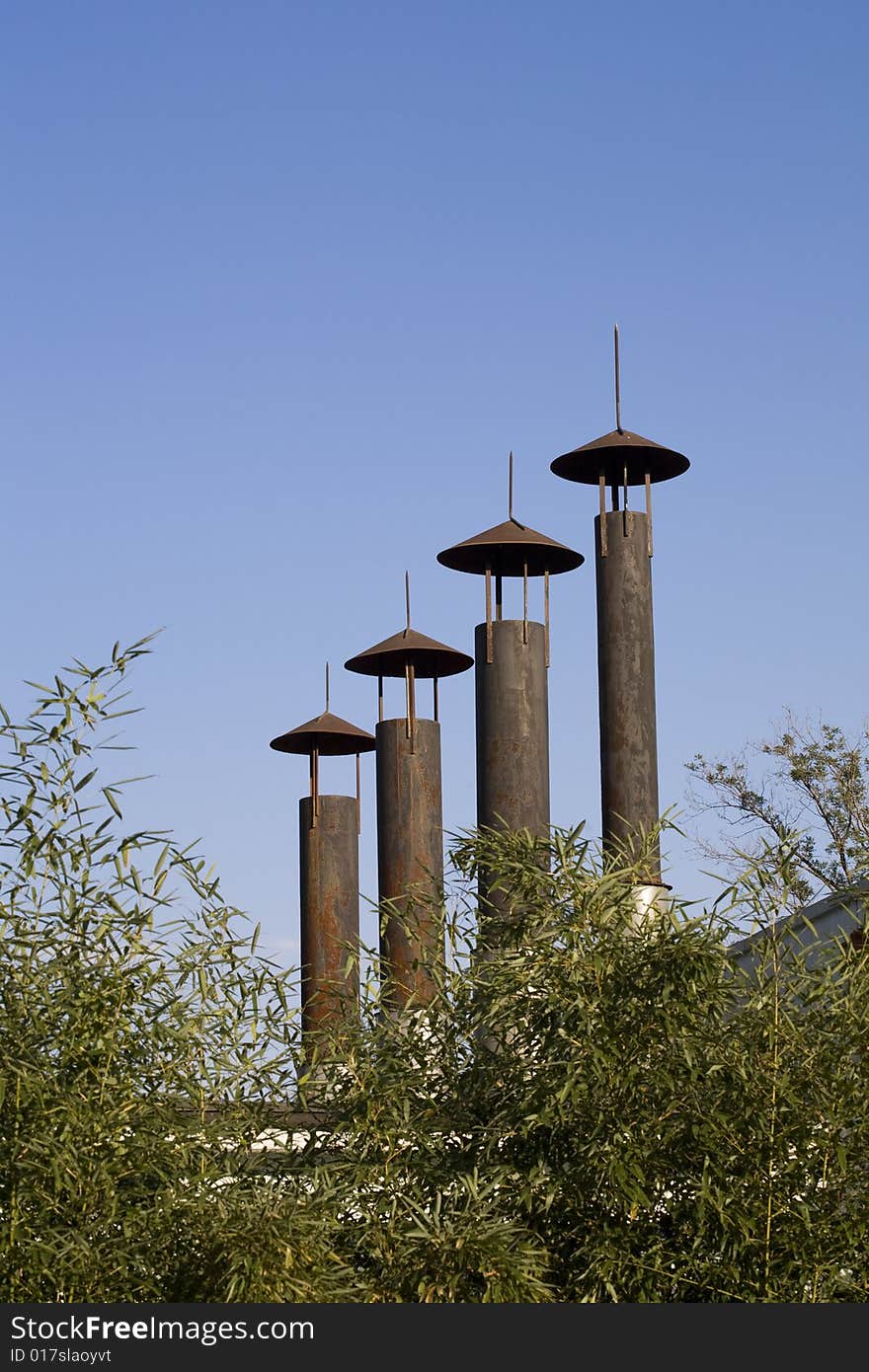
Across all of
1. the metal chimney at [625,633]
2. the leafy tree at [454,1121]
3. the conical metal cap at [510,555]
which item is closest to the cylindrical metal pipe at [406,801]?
the conical metal cap at [510,555]

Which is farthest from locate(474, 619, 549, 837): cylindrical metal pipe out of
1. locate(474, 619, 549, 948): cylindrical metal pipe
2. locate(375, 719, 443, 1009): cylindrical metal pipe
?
locate(375, 719, 443, 1009): cylindrical metal pipe

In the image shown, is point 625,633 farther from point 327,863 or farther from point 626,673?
point 327,863

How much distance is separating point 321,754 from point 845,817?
9.86 meters

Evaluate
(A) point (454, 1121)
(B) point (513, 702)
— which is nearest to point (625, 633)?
(B) point (513, 702)

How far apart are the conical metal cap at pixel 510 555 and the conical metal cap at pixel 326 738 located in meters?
3.15

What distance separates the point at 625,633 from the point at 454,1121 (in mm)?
6068

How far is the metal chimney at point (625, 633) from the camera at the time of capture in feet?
33.4

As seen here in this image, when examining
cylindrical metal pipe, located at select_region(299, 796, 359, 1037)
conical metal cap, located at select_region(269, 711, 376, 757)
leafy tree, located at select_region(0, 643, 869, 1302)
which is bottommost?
leafy tree, located at select_region(0, 643, 869, 1302)

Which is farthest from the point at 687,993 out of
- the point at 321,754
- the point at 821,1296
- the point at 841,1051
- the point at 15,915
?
the point at 321,754

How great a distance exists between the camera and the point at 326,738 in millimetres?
14406

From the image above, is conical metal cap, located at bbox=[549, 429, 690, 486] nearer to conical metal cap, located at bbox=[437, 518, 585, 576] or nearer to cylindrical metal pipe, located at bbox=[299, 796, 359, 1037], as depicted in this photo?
conical metal cap, located at bbox=[437, 518, 585, 576]

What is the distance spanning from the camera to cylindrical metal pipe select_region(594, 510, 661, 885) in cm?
1018

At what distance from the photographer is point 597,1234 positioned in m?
4.31

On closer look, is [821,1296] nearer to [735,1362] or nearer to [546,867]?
[735,1362]
